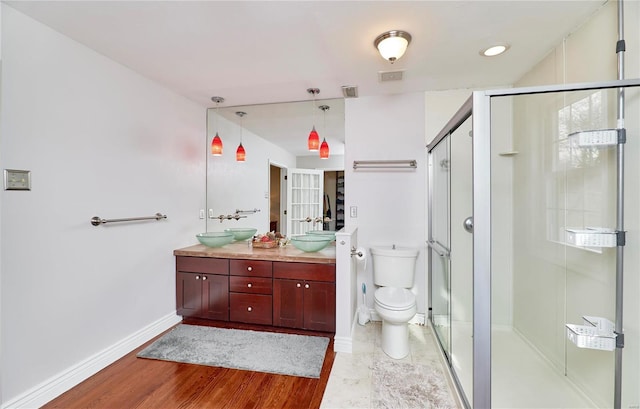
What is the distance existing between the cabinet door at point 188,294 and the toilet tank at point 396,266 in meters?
1.77

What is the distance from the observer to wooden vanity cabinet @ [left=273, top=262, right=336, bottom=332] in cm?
236

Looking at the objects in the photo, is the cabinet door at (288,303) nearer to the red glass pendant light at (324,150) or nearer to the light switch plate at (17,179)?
the red glass pendant light at (324,150)

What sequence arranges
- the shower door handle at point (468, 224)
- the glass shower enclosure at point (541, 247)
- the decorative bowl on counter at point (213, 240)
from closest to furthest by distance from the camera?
the glass shower enclosure at point (541, 247)
the shower door handle at point (468, 224)
the decorative bowl on counter at point (213, 240)

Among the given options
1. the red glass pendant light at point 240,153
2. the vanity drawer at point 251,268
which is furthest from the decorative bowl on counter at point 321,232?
the red glass pendant light at point 240,153

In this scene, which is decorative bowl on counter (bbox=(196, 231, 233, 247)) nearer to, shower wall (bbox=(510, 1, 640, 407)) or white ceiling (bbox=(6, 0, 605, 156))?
white ceiling (bbox=(6, 0, 605, 156))

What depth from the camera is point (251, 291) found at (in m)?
2.53

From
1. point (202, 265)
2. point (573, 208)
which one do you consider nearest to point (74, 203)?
point (202, 265)

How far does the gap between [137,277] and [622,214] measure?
3244mm

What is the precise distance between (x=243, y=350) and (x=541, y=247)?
7.80 ft

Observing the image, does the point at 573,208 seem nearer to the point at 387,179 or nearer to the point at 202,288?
the point at 387,179

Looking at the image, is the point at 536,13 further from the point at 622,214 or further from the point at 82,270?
the point at 82,270

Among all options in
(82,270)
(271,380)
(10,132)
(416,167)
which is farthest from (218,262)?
(416,167)

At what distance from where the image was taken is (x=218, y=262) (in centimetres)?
258

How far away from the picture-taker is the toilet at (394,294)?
203cm
